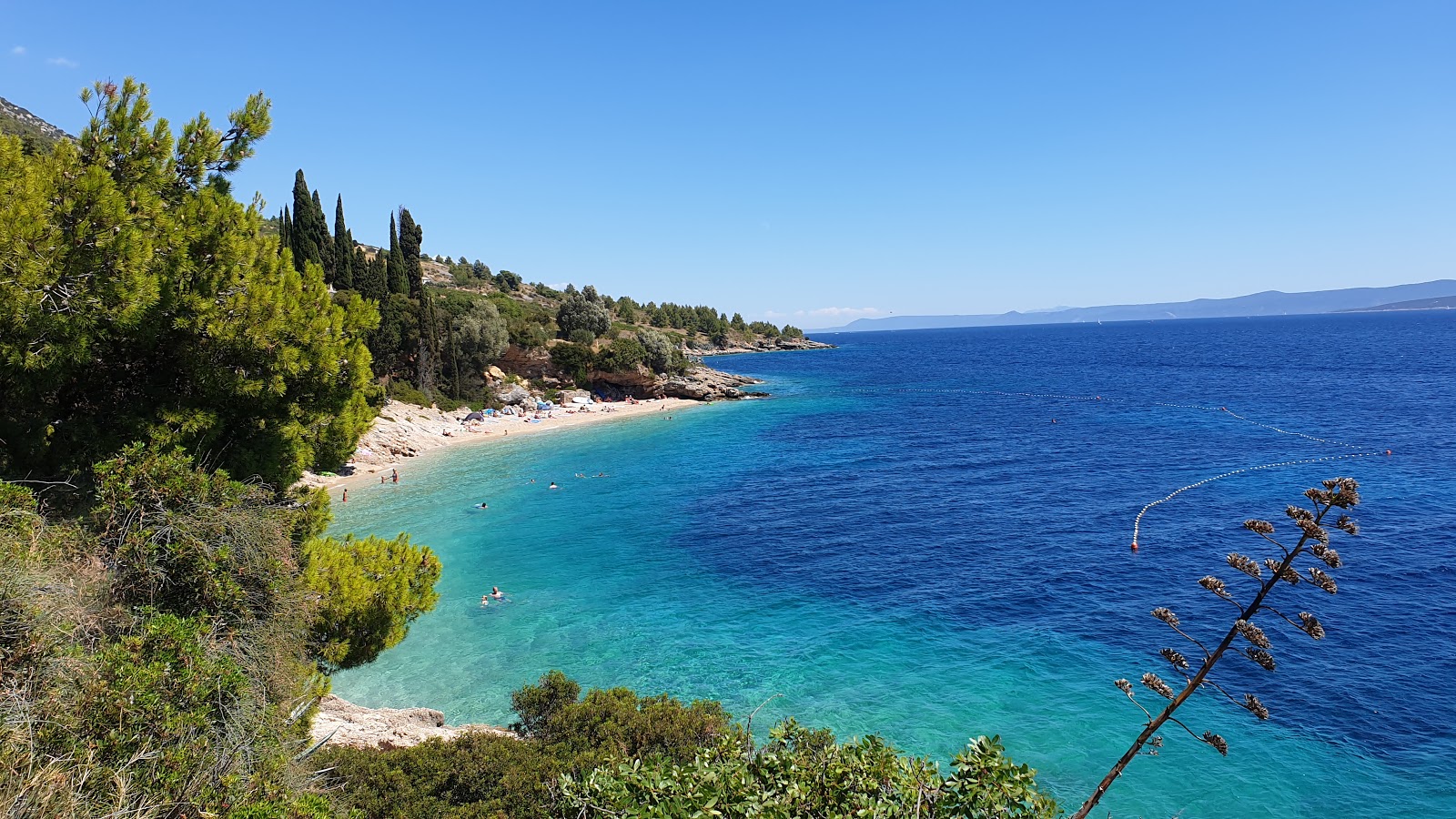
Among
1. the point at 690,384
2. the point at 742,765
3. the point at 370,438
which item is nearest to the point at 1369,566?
the point at 742,765

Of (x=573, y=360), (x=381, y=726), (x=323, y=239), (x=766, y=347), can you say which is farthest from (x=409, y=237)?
(x=766, y=347)

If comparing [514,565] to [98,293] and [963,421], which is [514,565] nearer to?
[98,293]

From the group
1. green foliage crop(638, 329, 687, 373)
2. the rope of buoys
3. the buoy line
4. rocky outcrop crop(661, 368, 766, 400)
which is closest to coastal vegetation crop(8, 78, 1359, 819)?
the buoy line

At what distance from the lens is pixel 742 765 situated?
6.79 metres

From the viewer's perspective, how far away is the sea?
52.1ft

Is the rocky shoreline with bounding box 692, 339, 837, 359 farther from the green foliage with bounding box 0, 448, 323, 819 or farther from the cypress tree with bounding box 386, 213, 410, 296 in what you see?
the green foliage with bounding box 0, 448, 323, 819

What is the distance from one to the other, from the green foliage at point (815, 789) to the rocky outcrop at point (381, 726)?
796 centimetres

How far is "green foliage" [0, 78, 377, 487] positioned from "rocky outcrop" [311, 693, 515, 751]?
5.87 meters

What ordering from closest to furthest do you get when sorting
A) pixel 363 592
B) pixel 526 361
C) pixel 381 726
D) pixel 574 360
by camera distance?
pixel 363 592
pixel 381 726
pixel 526 361
pixel 574 360

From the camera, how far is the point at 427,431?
54.8 metres

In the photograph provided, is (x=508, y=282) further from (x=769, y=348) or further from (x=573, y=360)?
(x=769, y=348)

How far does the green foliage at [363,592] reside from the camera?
11.0 metres

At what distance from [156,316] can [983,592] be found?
23338 mm

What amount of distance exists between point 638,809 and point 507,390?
66.4 metres
